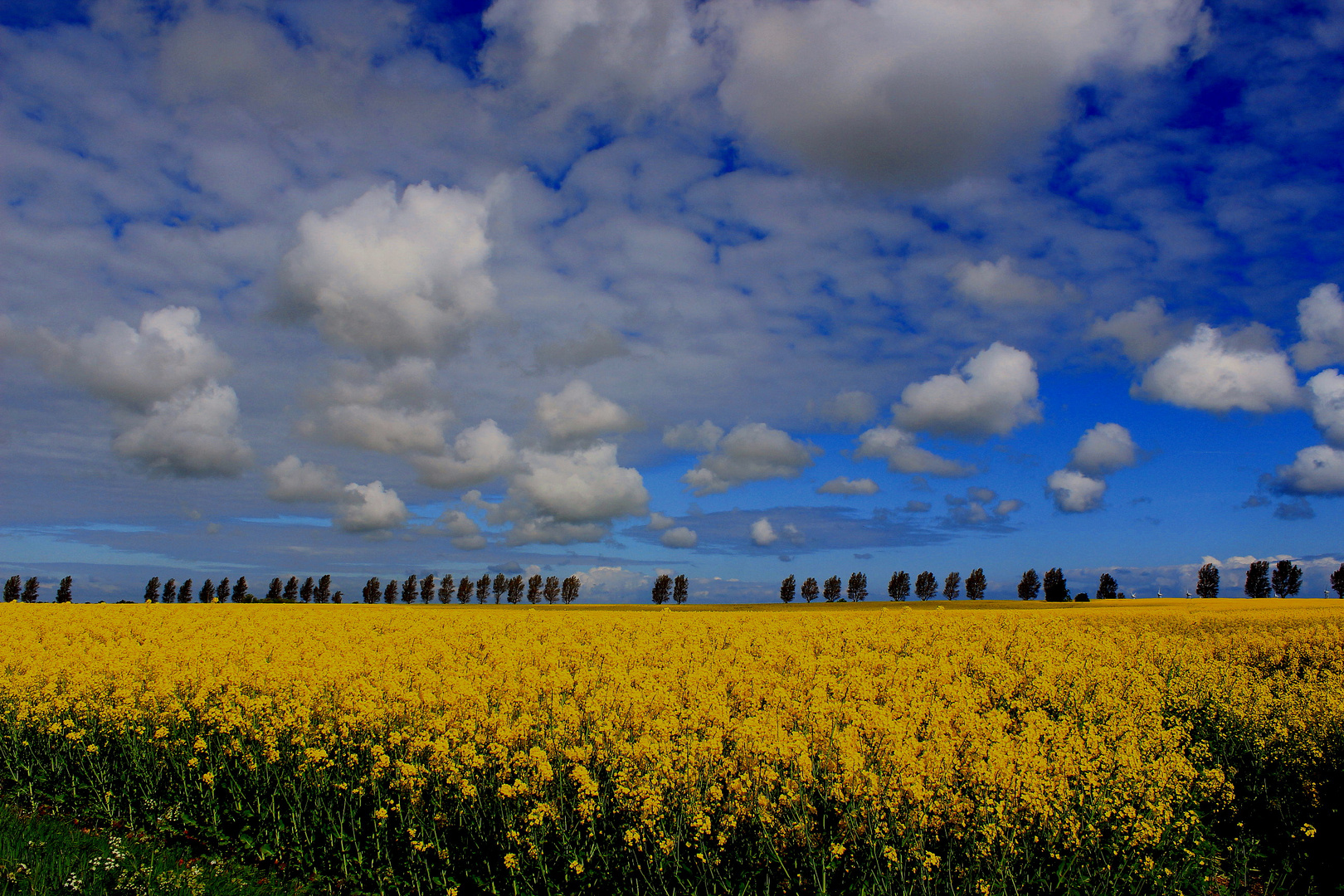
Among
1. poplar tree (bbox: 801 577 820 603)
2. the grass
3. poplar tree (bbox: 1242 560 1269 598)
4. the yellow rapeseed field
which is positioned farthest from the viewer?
poplar tree (bbox: 1242 560 1269 598)

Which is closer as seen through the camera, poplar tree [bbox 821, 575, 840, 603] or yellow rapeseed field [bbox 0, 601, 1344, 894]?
yellow rapeseed field [bbox 0, 601, 1344, 894]

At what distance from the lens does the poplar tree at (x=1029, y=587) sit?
124 m

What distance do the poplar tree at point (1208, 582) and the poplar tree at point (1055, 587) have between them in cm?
3647

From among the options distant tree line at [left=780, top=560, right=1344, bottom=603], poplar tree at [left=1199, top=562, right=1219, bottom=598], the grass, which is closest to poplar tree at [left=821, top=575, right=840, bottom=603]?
distant tree line at [left=780, top=560, right=1344, bottom=603]

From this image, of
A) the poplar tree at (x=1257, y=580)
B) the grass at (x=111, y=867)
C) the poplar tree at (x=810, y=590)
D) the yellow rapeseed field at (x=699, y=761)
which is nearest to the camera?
the yellow rapeseed field at (x=699, y=761)

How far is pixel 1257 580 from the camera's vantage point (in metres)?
139

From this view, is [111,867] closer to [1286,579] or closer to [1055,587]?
[1055,587]

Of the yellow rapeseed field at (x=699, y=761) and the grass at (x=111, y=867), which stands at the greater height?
the yellow rapeseed field at (x=699, y=761)

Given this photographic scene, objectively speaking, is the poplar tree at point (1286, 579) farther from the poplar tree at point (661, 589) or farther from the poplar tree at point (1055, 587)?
the poplar tree at point (661, 589)

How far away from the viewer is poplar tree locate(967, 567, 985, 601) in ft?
419

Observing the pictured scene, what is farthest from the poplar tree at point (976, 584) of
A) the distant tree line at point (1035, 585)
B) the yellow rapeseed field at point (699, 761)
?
the yellow rapeseed field at point (699, 761)

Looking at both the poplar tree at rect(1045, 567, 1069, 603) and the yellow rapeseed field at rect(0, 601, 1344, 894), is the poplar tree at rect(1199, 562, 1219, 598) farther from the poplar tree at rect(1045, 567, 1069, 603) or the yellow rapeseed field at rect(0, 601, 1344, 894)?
the yellow rapeseed field at rect(0, 601, 1344, 894)

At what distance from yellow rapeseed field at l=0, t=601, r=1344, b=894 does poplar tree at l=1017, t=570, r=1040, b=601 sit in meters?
116

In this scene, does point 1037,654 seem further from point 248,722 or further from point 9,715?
point 9,715
